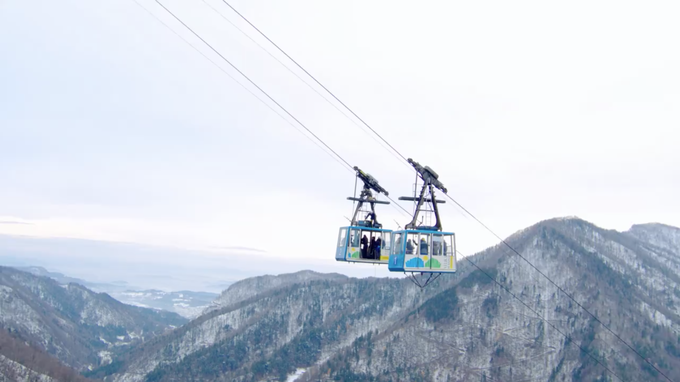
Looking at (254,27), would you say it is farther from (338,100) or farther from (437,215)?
(437,215)

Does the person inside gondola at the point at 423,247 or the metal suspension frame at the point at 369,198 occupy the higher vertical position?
the metal suspension frame at the point at 369,198

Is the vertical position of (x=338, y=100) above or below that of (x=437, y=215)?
above

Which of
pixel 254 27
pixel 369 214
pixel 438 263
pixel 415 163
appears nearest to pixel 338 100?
pixel 254 27

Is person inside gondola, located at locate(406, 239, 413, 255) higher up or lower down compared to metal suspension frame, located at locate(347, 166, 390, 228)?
lower down

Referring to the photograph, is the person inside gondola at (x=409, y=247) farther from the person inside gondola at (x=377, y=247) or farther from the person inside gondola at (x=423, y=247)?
the person inside gondola at (x=377, y=247)

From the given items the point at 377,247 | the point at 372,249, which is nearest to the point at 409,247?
the point at 377,247

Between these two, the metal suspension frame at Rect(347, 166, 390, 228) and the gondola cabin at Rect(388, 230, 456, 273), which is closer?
the gondola cabin at Rect(388, 230, 456, 273)

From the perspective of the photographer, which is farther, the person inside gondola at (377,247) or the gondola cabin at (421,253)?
the person inside gondola at (377,247)

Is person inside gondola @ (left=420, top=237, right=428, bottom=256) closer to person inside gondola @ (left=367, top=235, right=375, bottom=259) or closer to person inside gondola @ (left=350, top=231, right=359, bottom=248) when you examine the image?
person inside gondola @ (left=367, top=235, right=375, bottom=259)
